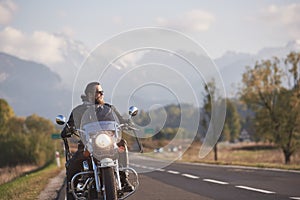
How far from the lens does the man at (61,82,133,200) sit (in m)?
6.59

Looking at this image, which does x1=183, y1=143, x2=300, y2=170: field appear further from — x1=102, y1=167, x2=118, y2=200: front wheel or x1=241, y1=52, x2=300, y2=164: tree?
x1=102, y1=167, x2=118, y2=200: front wheel

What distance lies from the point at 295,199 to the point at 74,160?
12.4ft

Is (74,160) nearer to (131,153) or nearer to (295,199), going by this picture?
(131,153)

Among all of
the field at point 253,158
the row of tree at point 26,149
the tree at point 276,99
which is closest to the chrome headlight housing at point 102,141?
the field at point 253,158

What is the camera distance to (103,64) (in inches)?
332

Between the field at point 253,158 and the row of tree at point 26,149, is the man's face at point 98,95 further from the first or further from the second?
the row of tree at point 26,149

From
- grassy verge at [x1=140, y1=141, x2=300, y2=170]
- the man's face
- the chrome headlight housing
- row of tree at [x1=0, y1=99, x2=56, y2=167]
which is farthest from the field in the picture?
row of tree at [x1=0, y1=99, x2=56, y2=167]

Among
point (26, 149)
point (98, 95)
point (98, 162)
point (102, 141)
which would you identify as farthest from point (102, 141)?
point (26, 149)

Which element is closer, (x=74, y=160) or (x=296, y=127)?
(x=74, y=160)

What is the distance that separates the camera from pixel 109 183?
5.91 meters

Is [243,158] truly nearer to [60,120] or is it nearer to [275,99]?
[275,99]

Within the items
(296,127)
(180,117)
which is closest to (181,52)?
(180,117)

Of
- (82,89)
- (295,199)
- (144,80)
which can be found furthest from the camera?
(144,80)

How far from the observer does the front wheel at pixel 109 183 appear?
5.88 metres
